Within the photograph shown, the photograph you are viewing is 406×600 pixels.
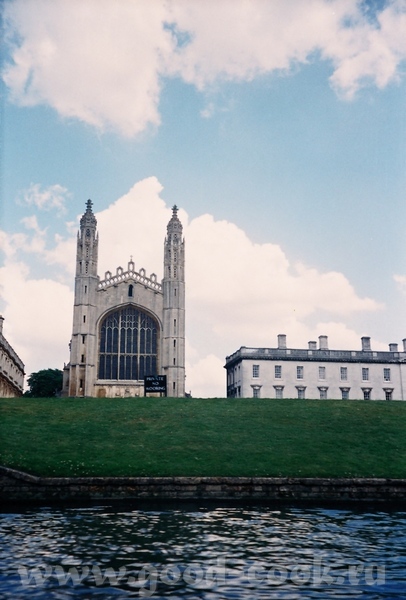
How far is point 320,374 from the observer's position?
78.5 m

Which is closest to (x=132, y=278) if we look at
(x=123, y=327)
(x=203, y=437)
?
(x=123, y=327)

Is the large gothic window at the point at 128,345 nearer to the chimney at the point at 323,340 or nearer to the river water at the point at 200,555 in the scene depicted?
the chimney at the point at 323,340

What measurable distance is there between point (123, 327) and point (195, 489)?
47452 millimetres

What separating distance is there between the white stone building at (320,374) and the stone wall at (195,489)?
52.1 metres

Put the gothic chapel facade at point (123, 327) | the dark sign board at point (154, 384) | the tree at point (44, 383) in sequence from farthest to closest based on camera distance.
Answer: the tree at point (44, 383), the gothic chapel facade at point (123, 327), the dark sign board at point (154, 384)

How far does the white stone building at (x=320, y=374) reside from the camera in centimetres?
7762

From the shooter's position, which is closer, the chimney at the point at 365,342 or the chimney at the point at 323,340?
the chimney at the point at 365,342

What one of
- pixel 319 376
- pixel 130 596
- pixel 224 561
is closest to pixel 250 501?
pixel 224 561

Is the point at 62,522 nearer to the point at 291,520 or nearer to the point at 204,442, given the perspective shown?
the point at 291,520

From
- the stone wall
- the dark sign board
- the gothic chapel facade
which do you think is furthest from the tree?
the stone wall

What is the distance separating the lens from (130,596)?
9.86 meters

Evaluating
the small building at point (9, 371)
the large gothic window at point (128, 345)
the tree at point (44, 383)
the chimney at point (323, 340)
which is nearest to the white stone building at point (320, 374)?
the chimney at point (323, 340)

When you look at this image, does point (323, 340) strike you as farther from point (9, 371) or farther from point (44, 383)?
point (44, 383)

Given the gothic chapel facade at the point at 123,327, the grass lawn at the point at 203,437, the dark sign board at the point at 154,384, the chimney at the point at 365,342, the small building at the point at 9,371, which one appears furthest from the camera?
the chimney at the point at 365,342
